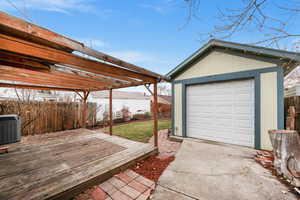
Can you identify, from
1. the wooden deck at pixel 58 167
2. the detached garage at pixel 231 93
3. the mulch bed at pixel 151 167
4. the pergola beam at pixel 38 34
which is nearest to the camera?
the pergola beam at pixel 38 34

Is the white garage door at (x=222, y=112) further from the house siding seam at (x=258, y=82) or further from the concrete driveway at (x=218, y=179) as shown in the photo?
the concrete driveway at (x=218, y=179)

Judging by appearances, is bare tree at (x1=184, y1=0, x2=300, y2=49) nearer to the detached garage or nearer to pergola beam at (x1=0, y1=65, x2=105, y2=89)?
the detached garage

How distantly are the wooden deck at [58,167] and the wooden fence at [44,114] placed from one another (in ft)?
8.66

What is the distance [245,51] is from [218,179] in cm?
380

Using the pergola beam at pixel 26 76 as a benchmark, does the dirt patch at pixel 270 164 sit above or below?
below

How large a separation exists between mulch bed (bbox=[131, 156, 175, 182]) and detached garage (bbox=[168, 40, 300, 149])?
2189 mm

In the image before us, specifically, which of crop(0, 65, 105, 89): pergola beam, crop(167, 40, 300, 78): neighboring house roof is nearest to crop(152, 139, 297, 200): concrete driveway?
crop(167, 40, 300, 78): neighboring house roof

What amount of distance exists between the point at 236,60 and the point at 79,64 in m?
4.65

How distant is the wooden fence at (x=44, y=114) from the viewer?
5.60 meters

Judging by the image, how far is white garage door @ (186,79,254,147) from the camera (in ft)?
13.0

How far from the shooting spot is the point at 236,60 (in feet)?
13.4

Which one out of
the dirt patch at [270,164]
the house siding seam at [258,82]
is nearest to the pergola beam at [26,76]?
the house siding seam at [258,82]

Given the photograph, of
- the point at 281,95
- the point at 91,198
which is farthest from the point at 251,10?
the point at 91,198

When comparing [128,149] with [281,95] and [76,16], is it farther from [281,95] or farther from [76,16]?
[281,95]
